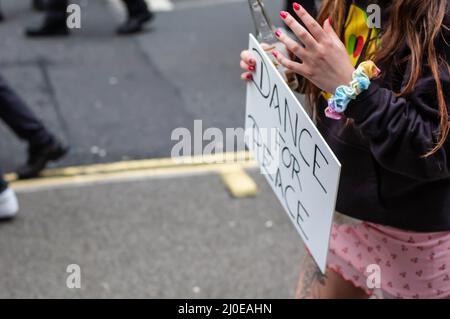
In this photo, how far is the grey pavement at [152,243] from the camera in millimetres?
3053

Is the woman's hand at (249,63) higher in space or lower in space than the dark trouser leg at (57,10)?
higher

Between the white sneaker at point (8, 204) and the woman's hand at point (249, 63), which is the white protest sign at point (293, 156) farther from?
the white sneaker at point (8, 204)

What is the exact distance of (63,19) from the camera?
20.7ft

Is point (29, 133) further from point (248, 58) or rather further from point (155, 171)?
point (248, 58)

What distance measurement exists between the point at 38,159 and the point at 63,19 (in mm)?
2671

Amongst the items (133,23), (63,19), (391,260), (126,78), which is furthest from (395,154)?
(63,19)

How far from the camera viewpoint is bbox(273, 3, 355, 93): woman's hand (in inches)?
58.1

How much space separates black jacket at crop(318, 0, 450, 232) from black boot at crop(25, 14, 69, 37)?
15.8 feet

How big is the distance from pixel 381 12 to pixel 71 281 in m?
1.99

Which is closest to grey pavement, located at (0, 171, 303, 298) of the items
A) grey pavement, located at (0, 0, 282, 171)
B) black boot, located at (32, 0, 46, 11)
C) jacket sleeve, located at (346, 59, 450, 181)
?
grey pavement, located at (0, 0, 282, 171)

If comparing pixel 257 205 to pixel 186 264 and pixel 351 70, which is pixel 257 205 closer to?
pixel 186 264

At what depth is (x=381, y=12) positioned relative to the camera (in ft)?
5.27

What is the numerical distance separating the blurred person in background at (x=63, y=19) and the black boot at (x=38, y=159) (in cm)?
253

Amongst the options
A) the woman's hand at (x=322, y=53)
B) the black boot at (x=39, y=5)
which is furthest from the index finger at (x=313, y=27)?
the black boot at (x=39, y=5)
